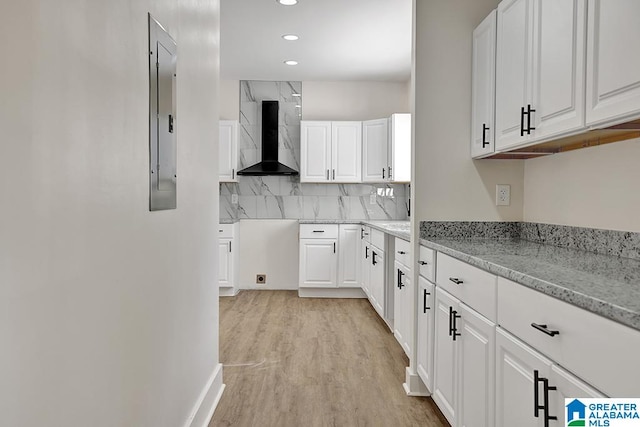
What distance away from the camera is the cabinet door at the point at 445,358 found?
6.91ft

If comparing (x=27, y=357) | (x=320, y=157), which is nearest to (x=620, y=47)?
(x=27, y=357)

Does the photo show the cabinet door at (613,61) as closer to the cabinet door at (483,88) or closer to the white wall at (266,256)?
the cabinet door at (483,88)

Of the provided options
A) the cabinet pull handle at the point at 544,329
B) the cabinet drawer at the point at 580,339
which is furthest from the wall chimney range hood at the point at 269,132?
the cabinet pull handle at the point at 544,329

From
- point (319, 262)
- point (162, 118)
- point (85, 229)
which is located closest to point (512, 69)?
point (162, 118)

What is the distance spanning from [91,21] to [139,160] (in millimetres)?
445

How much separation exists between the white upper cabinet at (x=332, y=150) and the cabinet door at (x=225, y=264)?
1244 millimetres

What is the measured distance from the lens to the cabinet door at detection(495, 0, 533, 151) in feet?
6.72

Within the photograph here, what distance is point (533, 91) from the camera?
1.99 meters

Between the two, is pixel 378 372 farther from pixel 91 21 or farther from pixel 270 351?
pixel 91 21

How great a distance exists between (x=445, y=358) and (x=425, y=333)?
37cm

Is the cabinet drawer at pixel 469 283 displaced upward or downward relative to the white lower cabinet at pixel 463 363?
upward

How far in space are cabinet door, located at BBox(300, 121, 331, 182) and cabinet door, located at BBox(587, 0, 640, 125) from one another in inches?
164

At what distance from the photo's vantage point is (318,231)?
551 centimetres

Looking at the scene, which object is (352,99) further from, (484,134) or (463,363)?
(463,363)
